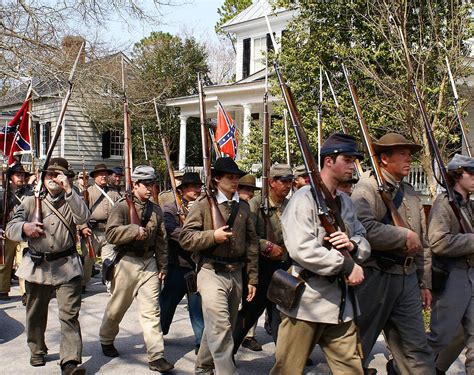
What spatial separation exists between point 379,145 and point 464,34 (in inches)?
375

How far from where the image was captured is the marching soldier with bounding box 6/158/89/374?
243 inches

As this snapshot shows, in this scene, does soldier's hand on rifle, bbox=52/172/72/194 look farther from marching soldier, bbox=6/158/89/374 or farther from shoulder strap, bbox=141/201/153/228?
shoulder strap, bbox=141/201/153/228

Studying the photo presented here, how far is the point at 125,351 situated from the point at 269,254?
1911mm

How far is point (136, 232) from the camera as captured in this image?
657 centimetres

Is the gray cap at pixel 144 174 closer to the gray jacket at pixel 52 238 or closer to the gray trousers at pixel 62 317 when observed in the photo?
the gray jacket at pixel 52 238

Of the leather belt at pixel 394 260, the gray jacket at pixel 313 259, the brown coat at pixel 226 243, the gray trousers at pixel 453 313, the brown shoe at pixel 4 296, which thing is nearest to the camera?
the gray jacket at pixel 313 259

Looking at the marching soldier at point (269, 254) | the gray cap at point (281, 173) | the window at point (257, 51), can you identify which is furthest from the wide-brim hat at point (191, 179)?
the window at point (257, 51)

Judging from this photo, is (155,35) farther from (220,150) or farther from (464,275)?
(464,275)

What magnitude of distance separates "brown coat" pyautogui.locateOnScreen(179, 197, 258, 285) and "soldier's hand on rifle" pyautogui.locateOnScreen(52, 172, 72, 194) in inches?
48.8

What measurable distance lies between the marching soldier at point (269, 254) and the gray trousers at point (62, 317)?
1504mm

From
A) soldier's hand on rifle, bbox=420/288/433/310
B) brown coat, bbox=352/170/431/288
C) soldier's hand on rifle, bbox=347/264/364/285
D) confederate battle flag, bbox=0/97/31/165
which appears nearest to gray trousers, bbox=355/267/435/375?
brown coat, bbox=352/170/431/288

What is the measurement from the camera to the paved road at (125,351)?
21.1ft

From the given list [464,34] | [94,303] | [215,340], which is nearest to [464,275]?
[215,340]

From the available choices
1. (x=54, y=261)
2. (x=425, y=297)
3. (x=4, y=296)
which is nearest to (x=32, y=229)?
(x=54, y=261)
